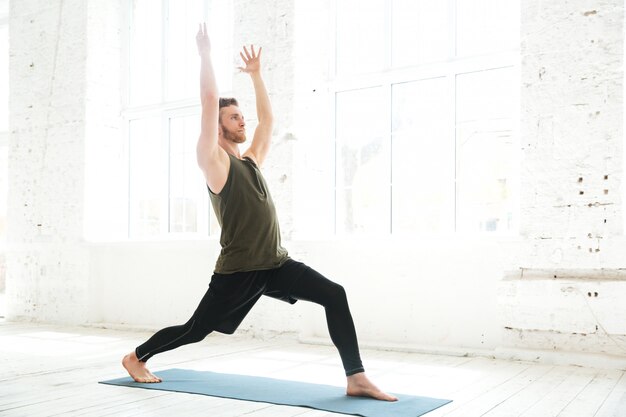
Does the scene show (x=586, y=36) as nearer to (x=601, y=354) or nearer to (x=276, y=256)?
(x=601, y=354)

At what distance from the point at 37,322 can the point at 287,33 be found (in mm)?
3850

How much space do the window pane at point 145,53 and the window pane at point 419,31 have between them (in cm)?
260

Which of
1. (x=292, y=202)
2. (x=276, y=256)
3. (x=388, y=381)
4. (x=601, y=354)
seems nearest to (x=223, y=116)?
(x=276, y=256)

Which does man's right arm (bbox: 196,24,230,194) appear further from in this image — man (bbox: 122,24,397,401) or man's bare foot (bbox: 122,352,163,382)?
man's bare foot (bbox: 122,352,163,382)

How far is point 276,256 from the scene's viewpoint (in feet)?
10.5

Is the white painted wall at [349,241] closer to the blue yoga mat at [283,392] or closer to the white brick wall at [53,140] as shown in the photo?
the white brick wall at [53,140]

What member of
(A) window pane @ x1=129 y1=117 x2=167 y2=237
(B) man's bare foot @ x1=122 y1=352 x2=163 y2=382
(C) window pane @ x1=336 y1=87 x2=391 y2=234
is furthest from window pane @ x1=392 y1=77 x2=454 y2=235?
(A) window pane @ x1=129 y1=117 x2=167 y2=237

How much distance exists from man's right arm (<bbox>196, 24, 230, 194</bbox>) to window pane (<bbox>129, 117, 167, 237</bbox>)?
378 cm

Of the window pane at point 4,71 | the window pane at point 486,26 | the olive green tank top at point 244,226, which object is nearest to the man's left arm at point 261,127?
the olive green tank top at point 244,226

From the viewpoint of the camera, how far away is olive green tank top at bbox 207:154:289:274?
10.4 feet

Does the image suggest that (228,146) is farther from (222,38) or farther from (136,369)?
(222,38)

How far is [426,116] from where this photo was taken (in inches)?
207

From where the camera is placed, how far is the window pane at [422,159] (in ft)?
16.7

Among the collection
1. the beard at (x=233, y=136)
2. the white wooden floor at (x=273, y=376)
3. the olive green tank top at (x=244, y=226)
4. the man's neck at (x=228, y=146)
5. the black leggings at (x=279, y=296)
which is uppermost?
the beard at (x=233, y=136)
